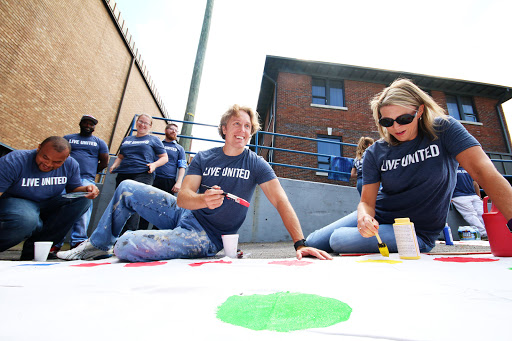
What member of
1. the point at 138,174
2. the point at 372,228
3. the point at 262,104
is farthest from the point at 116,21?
the point at 372,228

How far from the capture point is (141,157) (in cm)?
362

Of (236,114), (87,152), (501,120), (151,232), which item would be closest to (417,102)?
(236,114)

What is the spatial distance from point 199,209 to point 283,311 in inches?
49.7

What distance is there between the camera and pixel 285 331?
21.4 inches

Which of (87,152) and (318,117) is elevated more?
(318,117)

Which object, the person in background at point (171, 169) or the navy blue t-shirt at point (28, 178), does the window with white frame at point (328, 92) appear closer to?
the person in background at point (171, 169)

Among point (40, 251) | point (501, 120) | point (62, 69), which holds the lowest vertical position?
point (40, 251)

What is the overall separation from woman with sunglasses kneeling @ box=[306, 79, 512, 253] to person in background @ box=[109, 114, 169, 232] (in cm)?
266

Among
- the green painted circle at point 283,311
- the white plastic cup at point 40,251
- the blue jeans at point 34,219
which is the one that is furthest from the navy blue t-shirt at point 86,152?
the green painted circle at point 283,311

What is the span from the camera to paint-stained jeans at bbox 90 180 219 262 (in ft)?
5.52

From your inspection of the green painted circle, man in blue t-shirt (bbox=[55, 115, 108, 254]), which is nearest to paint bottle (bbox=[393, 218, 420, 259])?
the green painted circle

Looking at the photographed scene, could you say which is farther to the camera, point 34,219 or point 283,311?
point 34,219

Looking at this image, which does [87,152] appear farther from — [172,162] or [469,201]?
[469,201]

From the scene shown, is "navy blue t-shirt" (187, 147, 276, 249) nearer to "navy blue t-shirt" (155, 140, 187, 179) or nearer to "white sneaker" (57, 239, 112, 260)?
"white sneaker" (57, 239, 112, 260)
